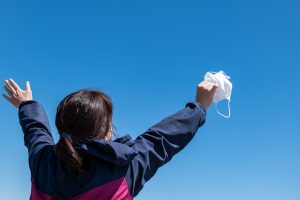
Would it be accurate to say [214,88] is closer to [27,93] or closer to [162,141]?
[162,141]

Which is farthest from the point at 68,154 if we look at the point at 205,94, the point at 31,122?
the point at 205,94

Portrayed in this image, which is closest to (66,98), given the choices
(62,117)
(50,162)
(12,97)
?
(62,117)

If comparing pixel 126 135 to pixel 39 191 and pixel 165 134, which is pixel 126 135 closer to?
pixel 165 134

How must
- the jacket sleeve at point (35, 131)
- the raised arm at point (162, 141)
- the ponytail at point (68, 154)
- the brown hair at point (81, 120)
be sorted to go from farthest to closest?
1. the jacket sleeve at point (35, 131)
2. the raised arm at point (162, 141)
3. the brown hair at point (81, 120)
4. the ponytail at point (68, 154)

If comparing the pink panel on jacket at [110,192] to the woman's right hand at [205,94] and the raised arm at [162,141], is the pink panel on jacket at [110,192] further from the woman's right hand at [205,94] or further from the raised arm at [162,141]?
the woman's right hand at [205,94]

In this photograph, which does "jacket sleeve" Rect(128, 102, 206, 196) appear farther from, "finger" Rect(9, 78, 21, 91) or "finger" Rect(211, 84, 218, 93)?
"finger" Rect(9, 78, 21, 91)

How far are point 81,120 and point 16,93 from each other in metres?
1.63

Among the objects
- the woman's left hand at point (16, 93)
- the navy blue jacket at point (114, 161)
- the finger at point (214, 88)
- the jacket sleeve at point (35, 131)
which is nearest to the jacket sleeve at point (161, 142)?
the navy blue jacket at point (114, 161)

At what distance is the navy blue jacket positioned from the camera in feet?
12.0

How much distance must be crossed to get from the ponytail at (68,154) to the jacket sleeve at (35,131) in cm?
44

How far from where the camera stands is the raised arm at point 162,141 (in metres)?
3.83

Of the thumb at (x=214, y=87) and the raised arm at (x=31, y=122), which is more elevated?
the thumb at (x=214, y=87)

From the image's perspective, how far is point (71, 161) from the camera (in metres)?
3.62

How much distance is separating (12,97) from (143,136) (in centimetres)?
190
